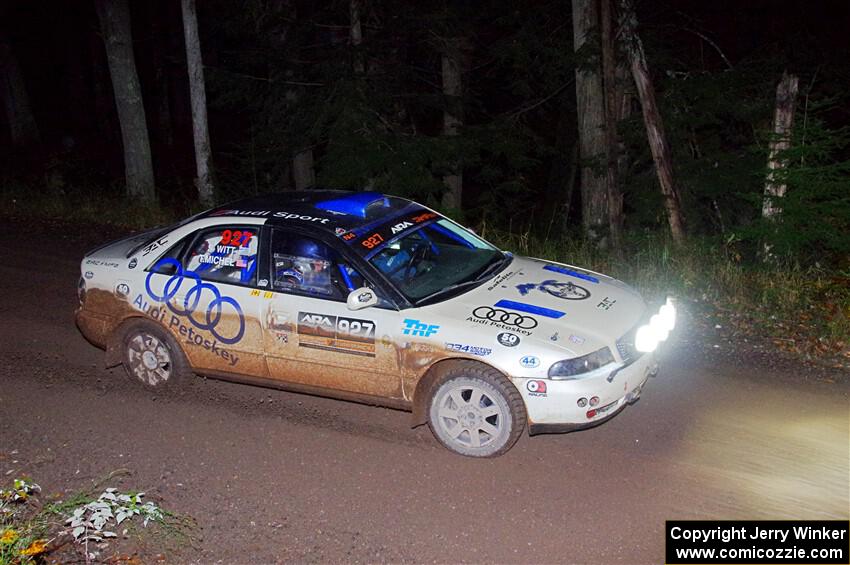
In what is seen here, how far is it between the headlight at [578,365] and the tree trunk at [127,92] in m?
12.0

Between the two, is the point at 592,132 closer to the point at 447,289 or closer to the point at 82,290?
the point at 447,289

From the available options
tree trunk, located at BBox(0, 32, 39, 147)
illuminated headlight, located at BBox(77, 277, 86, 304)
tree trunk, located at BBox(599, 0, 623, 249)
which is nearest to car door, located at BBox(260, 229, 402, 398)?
illuminated headlight, located at BBox(77, 277, 86, 304)

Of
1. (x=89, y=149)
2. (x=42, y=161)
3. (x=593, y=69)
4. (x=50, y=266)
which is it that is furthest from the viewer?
(x=89, y=149)

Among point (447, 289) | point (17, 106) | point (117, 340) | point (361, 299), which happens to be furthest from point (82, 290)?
point (17, 106)

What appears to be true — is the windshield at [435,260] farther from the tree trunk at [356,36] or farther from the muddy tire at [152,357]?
the tree trunk at [356,36]

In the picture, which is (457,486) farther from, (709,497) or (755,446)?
(755,446)

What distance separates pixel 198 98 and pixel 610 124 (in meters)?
7.42

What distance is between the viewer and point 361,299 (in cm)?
600

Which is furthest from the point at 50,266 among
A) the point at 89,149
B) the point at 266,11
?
the point at 89,149

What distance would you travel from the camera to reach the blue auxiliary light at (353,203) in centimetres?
695

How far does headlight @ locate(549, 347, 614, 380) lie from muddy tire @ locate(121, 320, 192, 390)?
10.8ft

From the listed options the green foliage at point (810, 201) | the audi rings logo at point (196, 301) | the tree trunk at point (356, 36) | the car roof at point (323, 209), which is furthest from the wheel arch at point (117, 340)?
the tree trunk at point (356, 36)

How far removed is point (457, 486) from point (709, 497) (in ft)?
5.45

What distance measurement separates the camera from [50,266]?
442 inches
